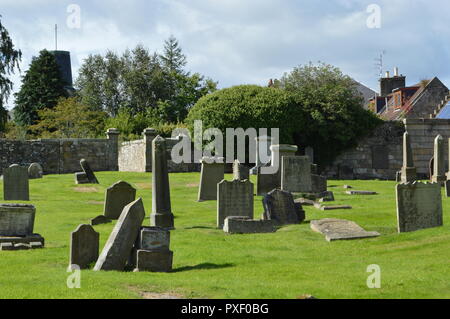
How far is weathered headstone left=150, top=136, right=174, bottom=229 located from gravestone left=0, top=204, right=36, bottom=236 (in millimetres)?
2978

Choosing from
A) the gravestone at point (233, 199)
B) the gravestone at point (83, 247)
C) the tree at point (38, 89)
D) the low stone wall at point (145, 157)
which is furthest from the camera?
the tree at point (38, 89)

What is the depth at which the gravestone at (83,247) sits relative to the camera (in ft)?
34.9

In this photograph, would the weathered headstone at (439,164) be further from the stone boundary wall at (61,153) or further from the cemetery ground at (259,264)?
the stone boundary wall at (61,153)

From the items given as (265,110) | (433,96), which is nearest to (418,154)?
(265,110)

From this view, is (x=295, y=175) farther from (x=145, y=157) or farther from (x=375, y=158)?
(x=375, y=158)

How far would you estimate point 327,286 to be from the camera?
8.72 metres

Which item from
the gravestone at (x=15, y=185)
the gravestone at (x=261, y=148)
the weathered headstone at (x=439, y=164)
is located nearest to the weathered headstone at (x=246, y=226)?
the gravestone at (x=15, y=185)

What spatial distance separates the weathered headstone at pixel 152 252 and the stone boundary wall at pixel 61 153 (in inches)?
1079

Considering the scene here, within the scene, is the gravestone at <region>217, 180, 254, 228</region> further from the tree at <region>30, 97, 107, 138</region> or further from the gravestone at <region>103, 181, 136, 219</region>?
the tree at <region>30, 97, 107, 138</region>

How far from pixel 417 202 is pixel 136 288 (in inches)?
276

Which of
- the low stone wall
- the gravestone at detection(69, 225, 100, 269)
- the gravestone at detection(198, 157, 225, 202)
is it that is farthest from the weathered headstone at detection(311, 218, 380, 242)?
the low stone wall

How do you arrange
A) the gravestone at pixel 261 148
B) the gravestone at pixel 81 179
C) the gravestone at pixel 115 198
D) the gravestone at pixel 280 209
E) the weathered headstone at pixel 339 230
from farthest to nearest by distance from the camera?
the gravestone at pixel 261 148 < the gravestone at pixel 81 179 < the gravestone at pixel 115 198 < the gravestone at pixel 280 209 < the weathered headstone at pixel 339 230

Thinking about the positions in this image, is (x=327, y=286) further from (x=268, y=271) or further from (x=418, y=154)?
(x=418, y=154)

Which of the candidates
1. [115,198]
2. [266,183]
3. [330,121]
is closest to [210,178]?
[266,183]
